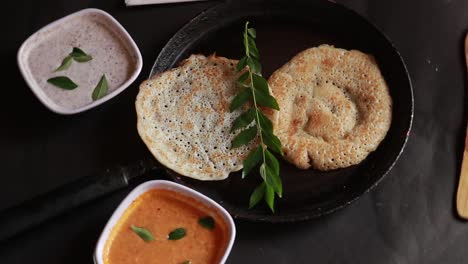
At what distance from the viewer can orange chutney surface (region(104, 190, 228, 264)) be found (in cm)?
162

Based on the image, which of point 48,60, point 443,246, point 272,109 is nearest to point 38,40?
point 48,60

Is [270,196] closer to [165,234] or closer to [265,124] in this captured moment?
[265,124]

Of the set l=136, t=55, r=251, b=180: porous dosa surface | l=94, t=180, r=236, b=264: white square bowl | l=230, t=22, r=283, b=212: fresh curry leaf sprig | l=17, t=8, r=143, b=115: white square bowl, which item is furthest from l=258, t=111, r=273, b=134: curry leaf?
l=17, t=8, r=143, b=115: white square bowl

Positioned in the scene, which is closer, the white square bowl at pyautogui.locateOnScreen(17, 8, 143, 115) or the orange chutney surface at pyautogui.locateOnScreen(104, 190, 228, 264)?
the orange chutney surface at pyautogui.locateOnScreen(104, 190, 228, 264)

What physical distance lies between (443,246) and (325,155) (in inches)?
18.2

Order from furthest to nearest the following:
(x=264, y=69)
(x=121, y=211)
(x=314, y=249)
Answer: (x=264, y=69)
(x=314, y=249)
(x=121, y=211)

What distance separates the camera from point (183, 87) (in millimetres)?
1882

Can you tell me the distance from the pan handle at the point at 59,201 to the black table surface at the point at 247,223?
0.13 metres

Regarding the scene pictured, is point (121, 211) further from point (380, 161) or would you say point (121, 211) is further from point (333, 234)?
point (380, 161)

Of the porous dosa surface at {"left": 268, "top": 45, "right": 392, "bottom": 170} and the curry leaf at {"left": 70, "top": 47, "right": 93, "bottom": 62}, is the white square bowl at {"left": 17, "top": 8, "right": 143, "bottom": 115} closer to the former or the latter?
the curry leaf at {"left": 70, "top": 47, "right": 93, "bottom": 62}

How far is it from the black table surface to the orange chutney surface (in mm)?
140

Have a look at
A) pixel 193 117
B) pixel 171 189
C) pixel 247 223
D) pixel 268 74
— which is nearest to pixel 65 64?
pixel 193 117

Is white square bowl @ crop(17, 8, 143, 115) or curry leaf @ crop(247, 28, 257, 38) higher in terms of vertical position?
curry leaf @ crop(247, 28, 257, 38)

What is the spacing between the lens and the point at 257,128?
1.74m
